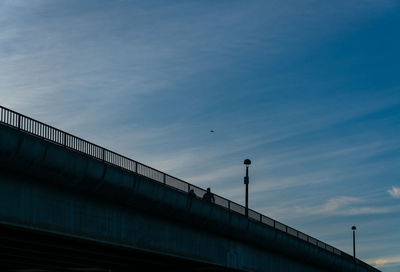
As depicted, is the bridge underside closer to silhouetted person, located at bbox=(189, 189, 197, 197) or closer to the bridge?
the bridge

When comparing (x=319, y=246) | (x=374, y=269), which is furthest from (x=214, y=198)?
(x=374, y=269)

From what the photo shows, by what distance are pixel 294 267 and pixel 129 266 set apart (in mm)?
16225

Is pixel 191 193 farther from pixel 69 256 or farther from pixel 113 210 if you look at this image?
pixel 113 210

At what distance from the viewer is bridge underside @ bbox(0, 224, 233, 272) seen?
109ft

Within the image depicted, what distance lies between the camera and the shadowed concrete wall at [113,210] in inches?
1088

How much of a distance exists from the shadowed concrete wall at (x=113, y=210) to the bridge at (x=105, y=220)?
0.05 metres

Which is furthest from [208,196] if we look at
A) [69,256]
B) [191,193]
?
[69,256]

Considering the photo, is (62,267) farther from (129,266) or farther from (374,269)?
(374,269)

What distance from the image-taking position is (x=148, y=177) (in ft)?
125

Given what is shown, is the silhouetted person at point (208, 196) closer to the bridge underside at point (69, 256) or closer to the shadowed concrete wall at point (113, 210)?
the shadowed concrete wall at point (113, 210)

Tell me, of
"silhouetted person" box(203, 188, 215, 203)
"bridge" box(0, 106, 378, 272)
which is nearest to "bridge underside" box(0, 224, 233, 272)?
"bridge" box(0, 106, 378, 272)

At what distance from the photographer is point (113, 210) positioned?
34.8 metres

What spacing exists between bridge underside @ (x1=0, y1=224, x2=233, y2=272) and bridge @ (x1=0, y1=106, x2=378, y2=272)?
0.23 feet

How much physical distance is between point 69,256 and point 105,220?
30.8ft
